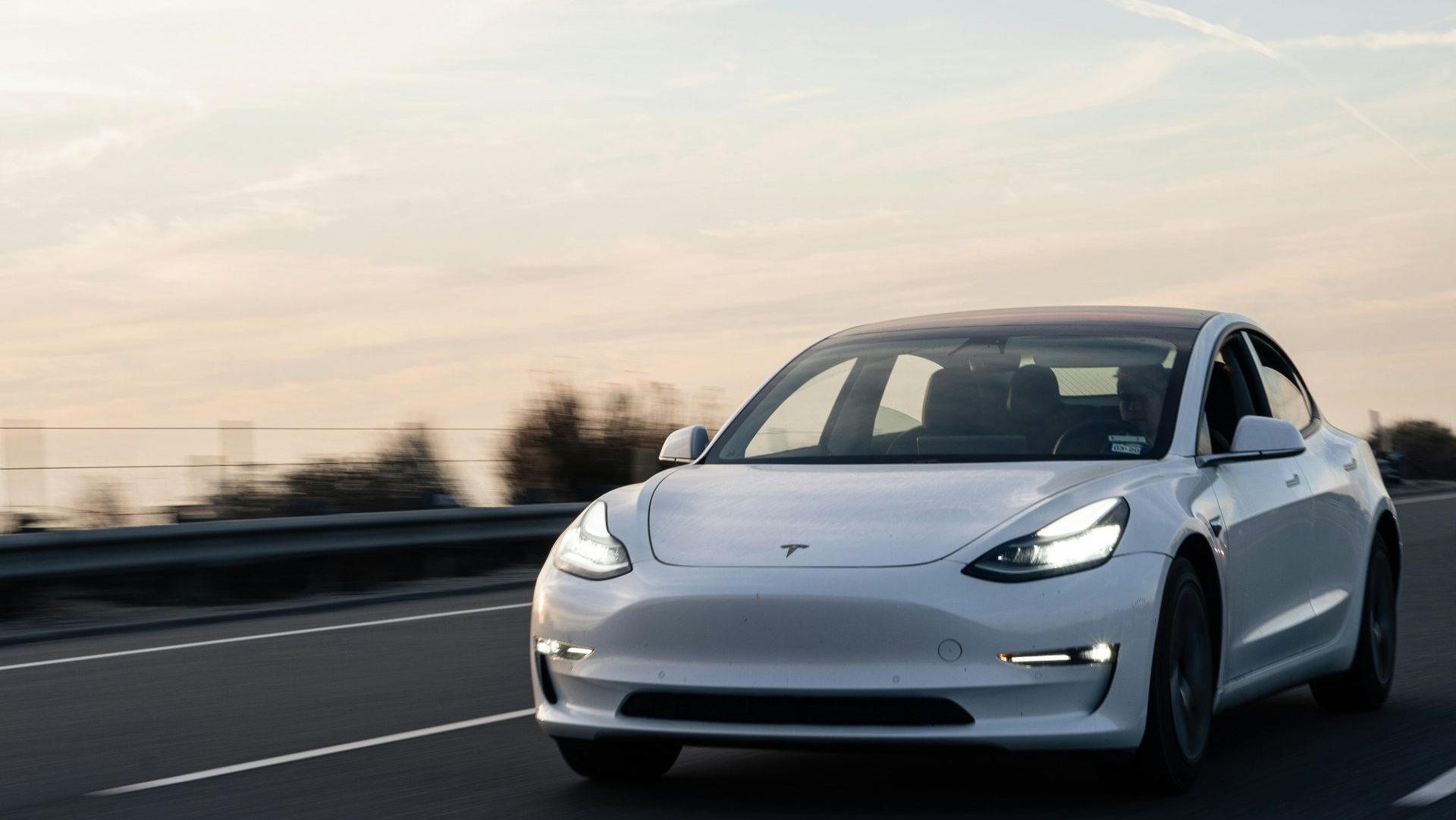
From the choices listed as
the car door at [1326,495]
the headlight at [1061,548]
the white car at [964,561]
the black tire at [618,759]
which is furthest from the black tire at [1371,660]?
the black tire at [618,759]

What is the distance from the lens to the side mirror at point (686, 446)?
6.92 meters

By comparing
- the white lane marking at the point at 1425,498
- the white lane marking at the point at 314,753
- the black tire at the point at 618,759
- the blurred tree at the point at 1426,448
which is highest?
the black tire at the point at 618,759

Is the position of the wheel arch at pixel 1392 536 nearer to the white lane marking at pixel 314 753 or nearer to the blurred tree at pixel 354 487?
the white lane marking at pixel 314 753

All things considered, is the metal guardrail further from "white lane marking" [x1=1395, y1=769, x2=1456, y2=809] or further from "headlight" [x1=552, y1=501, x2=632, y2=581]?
"white lane marking" [x1=1395, y1=769, x2=1456, y2=809]

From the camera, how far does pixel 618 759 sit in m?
6.19

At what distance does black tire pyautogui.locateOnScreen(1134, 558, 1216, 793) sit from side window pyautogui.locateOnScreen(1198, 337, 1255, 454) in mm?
818

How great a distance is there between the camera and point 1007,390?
6758mm

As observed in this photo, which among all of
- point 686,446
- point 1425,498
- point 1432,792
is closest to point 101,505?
point 686,446

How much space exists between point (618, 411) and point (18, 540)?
9.28 meters

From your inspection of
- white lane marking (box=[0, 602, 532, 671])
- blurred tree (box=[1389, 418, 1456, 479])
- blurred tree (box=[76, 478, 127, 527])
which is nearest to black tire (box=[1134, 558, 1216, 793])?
white lane marking (box=[0, 602, 532, 671])

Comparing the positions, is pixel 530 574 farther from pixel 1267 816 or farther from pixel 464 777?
pixel 1267 816

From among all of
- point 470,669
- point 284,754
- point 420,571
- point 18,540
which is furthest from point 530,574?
point 284,754

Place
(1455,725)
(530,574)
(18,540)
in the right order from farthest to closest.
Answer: (530,574), (18,540), (1455,725)

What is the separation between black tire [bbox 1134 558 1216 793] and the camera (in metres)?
5.67
